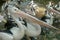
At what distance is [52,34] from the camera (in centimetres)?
182

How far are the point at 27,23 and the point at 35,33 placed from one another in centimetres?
12

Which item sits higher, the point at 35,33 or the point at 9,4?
the point at 9,4

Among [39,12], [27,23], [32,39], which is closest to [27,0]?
[39,12]

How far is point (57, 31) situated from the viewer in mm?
1846

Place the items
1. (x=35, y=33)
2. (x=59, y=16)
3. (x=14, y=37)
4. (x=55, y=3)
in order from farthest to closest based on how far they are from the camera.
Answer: (x=55, y=3) → (x=59, y=16) → (x=35, y=33) → (x=14, y=37)

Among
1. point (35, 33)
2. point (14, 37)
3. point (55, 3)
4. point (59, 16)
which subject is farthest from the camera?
point (55, 3)

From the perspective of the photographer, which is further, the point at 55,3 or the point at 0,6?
the point at 55,3

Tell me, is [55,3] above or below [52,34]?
above

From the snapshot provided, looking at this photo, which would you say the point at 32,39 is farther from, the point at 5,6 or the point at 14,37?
the point at 5,6

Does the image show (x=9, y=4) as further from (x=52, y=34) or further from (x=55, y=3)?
(x=55, y=3)

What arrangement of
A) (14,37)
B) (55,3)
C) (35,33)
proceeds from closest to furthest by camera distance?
(14,37) → (35,33) → (55,3)

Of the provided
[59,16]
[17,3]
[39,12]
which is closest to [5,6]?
[17,3]

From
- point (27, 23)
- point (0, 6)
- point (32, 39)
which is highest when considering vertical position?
point (0, 6)

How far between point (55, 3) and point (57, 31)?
53 centimetres
